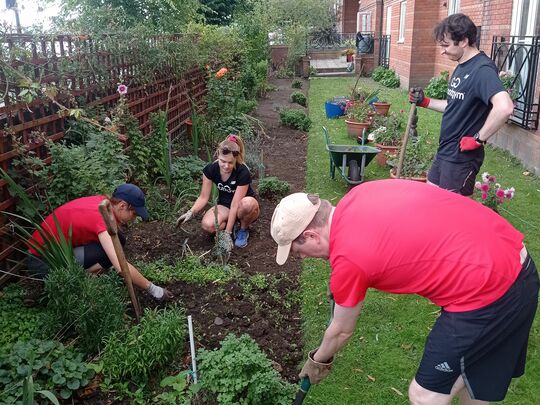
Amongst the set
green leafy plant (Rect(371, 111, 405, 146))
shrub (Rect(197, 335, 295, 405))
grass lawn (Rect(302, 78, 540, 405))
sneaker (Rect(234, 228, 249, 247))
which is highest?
green leafy plant (Rect(371, 111, 405, 146))

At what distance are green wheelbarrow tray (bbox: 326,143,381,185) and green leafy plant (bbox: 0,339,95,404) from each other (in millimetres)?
4078

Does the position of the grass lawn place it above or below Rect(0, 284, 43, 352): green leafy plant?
below

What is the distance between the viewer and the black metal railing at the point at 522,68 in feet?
21.8

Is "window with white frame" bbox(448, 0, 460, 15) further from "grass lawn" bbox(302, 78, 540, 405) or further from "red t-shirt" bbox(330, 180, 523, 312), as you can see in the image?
"red t-shirt" bbox(330, 180, 523, 312)

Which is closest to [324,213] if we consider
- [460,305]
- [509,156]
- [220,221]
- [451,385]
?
[460,305]

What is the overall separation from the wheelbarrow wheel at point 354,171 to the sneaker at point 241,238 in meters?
1.99

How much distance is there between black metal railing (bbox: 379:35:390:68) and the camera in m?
20.4

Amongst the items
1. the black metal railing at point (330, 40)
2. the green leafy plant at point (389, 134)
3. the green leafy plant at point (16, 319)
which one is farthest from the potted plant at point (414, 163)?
the black metal railing at point (330, 40)

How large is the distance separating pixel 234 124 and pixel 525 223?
5.02 metres

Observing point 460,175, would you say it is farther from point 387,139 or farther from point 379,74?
point 379,74

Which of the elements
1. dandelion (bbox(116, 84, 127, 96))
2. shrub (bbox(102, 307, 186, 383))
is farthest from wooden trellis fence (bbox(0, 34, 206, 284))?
shrub (bbox(102, 307, 186, 383))

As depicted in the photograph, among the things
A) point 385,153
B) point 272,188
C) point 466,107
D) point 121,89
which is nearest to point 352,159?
point 272,188

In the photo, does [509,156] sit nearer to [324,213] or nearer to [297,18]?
[324,213]

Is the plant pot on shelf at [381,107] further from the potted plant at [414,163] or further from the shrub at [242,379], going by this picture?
the shrub at [242,379]
